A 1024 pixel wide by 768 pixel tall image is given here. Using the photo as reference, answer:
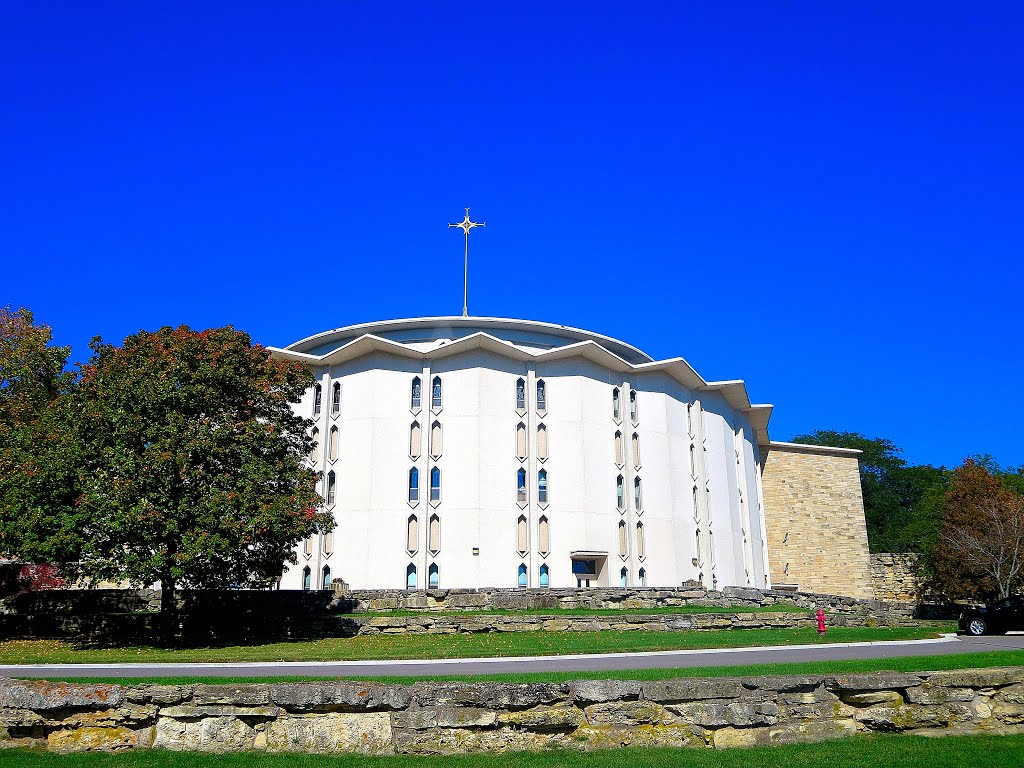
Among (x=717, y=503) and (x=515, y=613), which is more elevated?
(x=717, y=503)

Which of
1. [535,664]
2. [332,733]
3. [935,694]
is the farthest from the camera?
[535,664]

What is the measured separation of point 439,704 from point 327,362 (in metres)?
39.6

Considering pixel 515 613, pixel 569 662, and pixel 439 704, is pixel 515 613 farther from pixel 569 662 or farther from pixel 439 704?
pixel 439 704

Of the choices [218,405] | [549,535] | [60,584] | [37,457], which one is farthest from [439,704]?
[549,535]

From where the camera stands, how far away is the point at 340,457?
150 ft

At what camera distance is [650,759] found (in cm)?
896

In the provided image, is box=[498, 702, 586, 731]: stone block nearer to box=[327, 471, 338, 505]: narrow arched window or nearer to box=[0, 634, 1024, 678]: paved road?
box=[0, 634, 1024, 678]: paved road

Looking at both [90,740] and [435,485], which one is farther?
[435,485]

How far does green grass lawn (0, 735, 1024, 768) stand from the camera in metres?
8.73

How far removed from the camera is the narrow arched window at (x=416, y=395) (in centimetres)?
4628

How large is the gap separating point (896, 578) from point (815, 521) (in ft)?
22.4

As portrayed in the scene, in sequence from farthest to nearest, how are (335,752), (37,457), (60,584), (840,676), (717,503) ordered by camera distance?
(717,503) → (60,584) → (37,457) → (840,676) → (335,752)

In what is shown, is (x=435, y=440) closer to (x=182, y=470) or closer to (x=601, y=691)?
(x=182, y=470)

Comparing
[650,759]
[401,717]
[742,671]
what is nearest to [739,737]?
[650,759]
